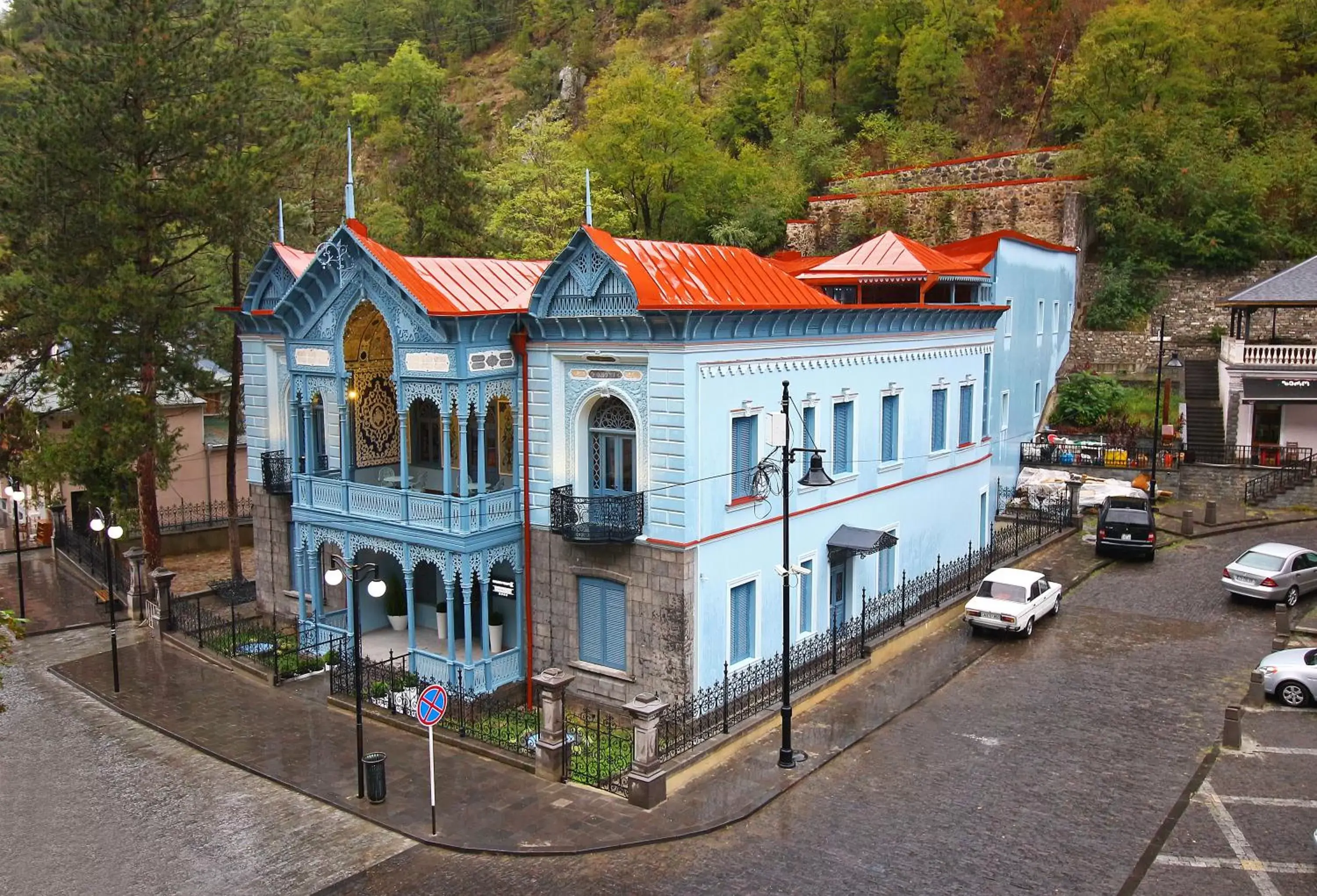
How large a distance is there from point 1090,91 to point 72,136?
43338 mm

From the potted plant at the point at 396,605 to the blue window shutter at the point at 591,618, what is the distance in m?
5.57

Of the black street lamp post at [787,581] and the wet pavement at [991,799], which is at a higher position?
the black street lamp post at [787,581]

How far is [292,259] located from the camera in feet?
79.7

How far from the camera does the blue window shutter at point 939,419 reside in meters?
27.4

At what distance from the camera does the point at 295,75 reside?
300ft

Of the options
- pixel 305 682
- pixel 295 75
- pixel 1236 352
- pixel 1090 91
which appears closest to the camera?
pixel 305 682

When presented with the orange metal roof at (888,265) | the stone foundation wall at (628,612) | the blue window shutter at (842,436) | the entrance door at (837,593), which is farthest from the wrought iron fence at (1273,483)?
the stone foundation wall at (628,612)

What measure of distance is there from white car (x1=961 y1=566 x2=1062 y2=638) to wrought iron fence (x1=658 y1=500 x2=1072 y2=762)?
46.0 inches

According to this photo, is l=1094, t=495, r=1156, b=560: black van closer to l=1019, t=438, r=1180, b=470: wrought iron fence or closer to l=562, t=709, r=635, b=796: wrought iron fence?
l=1019, t=438, r=1180, b=470: wrought iron fence

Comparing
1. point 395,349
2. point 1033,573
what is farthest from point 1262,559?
point 395,349

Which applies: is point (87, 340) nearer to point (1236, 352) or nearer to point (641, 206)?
point (641, 206)

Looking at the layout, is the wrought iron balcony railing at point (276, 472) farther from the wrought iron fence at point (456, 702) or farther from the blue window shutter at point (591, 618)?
the blue window shutter at point (591, 618)

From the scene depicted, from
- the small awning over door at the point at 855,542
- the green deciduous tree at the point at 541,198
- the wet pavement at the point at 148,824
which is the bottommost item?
the wet pavement at the point at 148,824

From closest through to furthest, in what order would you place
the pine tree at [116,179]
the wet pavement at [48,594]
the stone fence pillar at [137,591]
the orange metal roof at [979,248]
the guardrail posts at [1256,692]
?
the guardrail posts at [1256,692]
the pine tree at [116,179]
the stone fence pillar at [137,591]
the wet pavement at [48,594]
the orange metal roof at [979,248]
